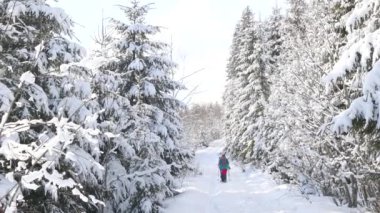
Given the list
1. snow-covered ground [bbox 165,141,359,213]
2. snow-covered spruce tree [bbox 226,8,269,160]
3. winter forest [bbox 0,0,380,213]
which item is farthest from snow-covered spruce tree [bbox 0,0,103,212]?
snow-covered spruce tree [bbox 226,8,269,160]

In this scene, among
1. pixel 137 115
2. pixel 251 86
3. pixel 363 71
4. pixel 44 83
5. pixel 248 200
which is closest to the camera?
pixel 363 71

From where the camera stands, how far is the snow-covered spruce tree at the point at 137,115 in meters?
11.4

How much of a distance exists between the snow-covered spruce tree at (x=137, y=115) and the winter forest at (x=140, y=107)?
0.04m

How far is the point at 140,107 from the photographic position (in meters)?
13.3

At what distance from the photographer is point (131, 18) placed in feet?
48.5

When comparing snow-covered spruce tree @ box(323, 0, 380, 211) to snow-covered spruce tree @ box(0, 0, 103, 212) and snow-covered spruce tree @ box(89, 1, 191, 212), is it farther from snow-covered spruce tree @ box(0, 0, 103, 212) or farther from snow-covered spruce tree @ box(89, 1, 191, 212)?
snow-covered spruce tree @ box(89, 1, 191, 212)

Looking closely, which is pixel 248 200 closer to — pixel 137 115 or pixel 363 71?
pixel 137 115

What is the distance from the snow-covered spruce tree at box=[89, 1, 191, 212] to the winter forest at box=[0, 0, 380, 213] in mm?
38

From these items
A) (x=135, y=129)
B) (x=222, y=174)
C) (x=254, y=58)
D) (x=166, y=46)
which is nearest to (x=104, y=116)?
(x=135, y=129)

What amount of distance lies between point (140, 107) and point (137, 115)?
1.68 ft

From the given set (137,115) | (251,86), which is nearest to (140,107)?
(137,115)

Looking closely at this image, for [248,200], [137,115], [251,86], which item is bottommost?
[248,200]

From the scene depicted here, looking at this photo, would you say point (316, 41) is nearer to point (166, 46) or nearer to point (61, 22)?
point (166, 46)

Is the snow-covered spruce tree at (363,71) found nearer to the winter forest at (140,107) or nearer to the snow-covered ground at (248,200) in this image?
the winter forest at (140,107)
